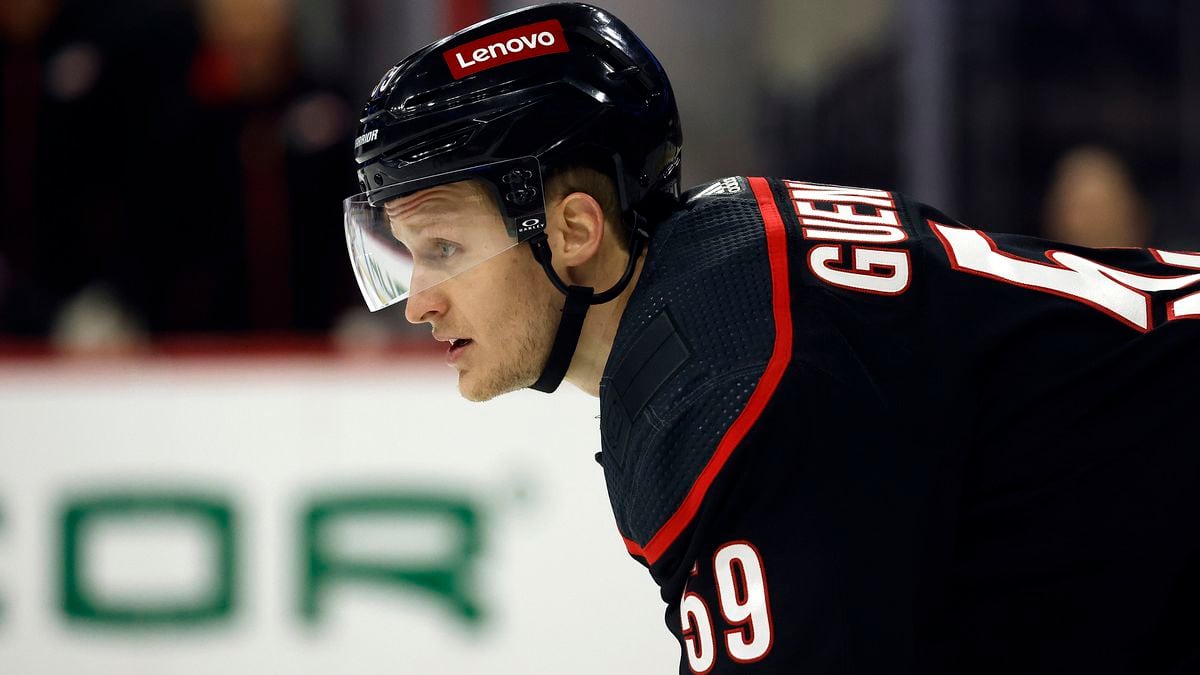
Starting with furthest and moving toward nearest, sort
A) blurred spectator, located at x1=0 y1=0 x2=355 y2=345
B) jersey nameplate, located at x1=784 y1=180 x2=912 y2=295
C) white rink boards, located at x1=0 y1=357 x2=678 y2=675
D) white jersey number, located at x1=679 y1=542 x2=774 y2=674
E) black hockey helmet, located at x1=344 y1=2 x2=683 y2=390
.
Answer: blurred spectator, located at x1=0 y1=0 x2=355 y2=345, white rink boards, located at x1=0 y1=357 x2=678 y2=675, black hockey helmet, located at x1=344 y1=2 x2=683 y2=390, jersey nameplate, located at x1=784 y1=180 x2=912 y2=295, white jersey number, located at x1=679 y1=542 x2=774 y2=674

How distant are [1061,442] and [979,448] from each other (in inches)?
3.3

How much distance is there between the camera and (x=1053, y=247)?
1.54 metres

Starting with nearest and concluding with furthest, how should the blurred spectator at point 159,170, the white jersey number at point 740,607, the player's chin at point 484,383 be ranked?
1. the white jersey number at point 740,607
2. the player's chin at point 484,383
3. the blurred spectator at point 159,170

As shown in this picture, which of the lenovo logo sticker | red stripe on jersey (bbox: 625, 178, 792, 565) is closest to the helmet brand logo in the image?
the lenovo logo sticker

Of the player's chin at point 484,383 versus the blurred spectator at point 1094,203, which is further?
the blurred spectator at point 1094,203

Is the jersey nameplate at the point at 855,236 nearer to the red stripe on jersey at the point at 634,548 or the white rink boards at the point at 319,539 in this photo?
the red stripe on jersey at the point at 634,548

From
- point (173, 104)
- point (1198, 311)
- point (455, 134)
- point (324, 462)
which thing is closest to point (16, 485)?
point (324, 462)

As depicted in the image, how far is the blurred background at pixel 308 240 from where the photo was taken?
3.13m

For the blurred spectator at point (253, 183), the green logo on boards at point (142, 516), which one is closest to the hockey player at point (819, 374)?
the green logo on boards at point (142, 516)

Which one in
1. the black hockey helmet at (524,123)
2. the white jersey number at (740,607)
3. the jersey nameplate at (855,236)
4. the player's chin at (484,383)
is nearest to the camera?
the white jersey number at (740,607)

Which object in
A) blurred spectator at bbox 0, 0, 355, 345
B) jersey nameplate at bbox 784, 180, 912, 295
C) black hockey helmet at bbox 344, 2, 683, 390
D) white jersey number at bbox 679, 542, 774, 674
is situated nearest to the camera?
white jersey number at bbox 679, 542, 774, 674

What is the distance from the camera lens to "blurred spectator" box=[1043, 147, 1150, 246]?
11.7 feet

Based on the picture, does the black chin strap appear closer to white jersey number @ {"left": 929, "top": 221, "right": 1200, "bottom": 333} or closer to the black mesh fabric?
the black mesh fabric

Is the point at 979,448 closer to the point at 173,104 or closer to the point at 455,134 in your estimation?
the point at 455,134
